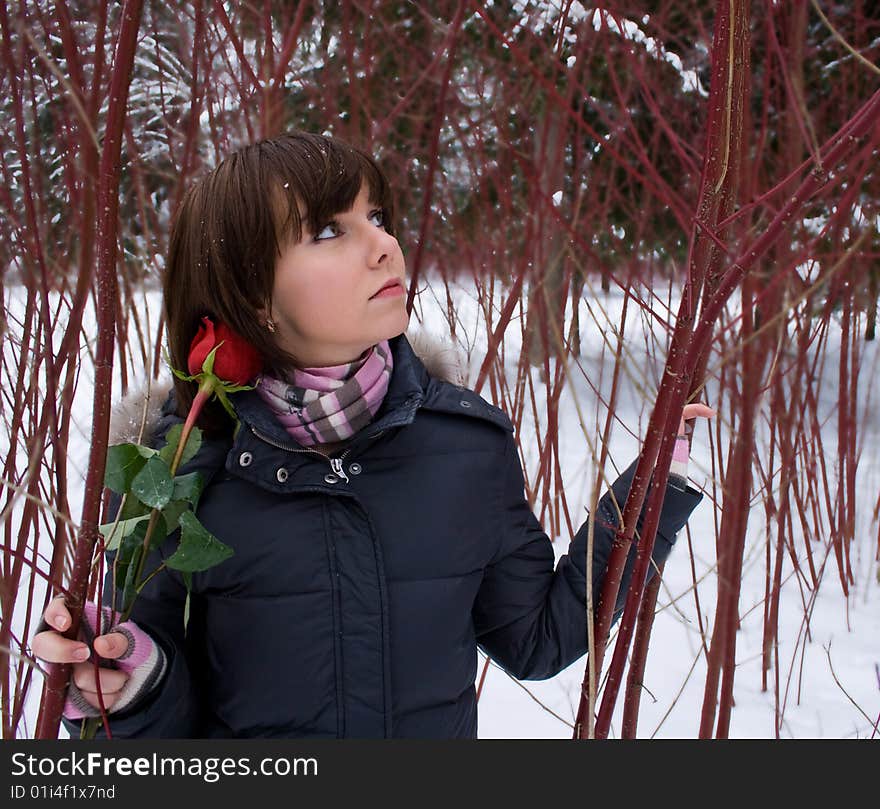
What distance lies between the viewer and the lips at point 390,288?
0.81m

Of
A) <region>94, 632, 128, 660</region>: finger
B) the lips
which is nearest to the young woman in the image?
the lips

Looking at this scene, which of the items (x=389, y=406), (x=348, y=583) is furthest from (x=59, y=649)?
(x=389, y=406)

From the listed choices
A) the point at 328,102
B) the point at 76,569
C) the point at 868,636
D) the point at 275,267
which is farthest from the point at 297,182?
the point at 868,636

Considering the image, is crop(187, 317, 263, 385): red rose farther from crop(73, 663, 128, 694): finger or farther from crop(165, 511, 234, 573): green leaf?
crop(73, 663, 128, 694): finger

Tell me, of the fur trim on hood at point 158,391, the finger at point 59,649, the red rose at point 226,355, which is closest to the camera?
the finger at point 59,649

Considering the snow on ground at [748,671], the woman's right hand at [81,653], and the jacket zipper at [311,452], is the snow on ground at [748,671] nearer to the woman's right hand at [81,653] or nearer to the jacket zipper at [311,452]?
the jacket zipper at [311,452]

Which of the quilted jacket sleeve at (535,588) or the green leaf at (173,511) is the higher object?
the green leaf at (173,511)

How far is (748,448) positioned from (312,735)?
62 centimetres

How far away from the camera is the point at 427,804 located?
68cm

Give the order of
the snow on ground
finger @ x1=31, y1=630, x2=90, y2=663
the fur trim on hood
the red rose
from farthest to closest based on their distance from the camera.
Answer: the snow on ground → the fur trim on hood → the red rose → finger @ x1=31, y1=630, x2=90, y2=663

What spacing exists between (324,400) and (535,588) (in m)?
0.33

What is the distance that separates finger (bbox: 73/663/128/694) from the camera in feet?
2.10

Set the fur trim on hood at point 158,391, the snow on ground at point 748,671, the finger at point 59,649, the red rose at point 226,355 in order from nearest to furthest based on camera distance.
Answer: the finger at point 59,649, the red rose at point 226,355, the fur trim on hood at point 158,391, the snow on ground at point 748,671

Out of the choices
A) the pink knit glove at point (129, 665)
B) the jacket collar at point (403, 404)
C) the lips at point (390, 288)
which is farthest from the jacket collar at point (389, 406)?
the pink knit glove at point (129, 665)
